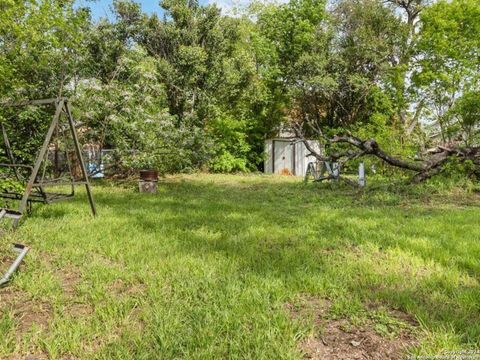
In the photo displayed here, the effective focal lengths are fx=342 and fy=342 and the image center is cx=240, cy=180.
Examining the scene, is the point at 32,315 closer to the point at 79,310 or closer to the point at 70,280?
the point at 79,310

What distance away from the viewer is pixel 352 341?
2.01 metres

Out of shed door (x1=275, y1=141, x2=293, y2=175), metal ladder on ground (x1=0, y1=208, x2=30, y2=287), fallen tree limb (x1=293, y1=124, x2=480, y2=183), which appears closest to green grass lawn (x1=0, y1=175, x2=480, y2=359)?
metal ladder on ground (x1=0, y1=208, x2=30, y2=287)

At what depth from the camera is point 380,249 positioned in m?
3.65

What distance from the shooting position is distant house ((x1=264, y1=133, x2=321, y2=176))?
1755cm

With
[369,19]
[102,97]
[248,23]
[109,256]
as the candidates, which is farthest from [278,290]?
[248,23]

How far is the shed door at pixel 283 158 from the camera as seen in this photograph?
57.6ft

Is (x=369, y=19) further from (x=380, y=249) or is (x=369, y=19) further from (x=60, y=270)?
(x=60, y=270)

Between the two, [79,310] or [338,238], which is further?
[338,238]

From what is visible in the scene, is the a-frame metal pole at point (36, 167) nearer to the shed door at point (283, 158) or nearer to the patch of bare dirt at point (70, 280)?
the patch of bare dirt at point (70, 280)

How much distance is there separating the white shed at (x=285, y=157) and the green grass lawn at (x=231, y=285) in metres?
12.4

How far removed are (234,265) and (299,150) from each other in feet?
49.0

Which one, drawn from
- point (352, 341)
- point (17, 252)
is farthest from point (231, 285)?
point (17, 252)

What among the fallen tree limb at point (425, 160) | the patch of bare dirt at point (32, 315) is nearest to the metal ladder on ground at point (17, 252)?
the patch of bare dirt at point (32, 315)

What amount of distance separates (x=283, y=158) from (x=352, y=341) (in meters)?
15.8
